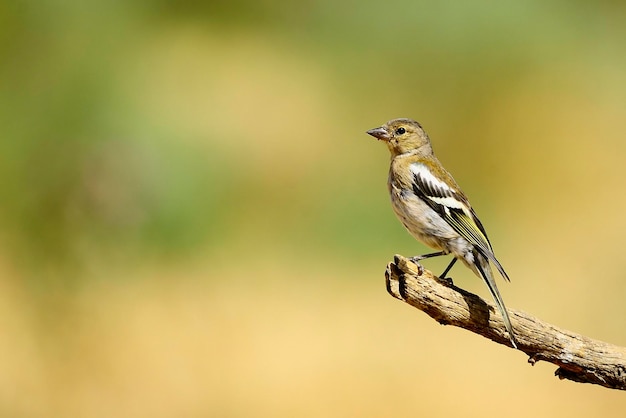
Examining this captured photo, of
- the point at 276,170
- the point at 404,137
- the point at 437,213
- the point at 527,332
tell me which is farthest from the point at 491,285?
the point at 276,170

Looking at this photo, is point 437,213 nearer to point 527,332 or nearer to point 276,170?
point 527,332

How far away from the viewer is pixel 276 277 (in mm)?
9305

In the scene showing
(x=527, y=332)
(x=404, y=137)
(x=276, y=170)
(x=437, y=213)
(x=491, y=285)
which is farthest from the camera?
(x=276, y=170)

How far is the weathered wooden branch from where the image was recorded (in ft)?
12.3

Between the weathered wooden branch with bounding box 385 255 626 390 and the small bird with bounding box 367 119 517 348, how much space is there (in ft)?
0.72

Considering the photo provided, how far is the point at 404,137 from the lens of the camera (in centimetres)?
479

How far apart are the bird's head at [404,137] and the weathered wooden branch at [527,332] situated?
1.15 m

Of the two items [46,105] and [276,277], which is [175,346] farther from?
[46,105]

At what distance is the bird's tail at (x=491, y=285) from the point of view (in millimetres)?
3744

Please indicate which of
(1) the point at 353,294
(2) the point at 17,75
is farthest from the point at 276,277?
(2) the point at 17,75

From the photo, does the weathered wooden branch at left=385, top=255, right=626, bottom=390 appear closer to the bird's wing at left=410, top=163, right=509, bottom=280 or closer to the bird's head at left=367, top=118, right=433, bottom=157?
the bird's wing at left=410, top=163, right=509, bottom=280

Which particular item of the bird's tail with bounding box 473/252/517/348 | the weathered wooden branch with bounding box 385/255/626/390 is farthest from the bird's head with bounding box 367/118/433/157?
the weathered wooden branch with bounding box 385/255/626/390

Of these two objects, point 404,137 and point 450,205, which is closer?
point 450,205

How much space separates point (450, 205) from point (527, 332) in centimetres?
86
